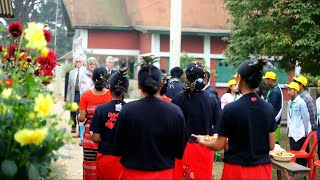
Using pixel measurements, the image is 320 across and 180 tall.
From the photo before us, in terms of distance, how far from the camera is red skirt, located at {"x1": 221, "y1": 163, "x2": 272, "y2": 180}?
4.83 meters

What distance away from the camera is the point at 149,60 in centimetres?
493

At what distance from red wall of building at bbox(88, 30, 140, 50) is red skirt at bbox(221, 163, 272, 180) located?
26.1 metres

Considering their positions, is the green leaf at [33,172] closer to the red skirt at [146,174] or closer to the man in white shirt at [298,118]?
the red skirt at [146,174]

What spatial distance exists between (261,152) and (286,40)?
10.8 m

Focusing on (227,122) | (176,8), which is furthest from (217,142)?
(176,8)

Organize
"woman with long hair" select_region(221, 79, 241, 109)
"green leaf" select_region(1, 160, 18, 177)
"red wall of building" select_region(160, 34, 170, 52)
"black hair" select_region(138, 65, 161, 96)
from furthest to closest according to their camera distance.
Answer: "red wall of building" select_region(160, 34, 170, 52) → "woman with long hair" select_region(221, 79, 241, 109) → "black hair" select_region(138, 65, 161, 96) → "green leaf" select_region(1, 160, 18, 177)

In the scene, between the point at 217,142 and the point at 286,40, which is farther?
the point at 286,40

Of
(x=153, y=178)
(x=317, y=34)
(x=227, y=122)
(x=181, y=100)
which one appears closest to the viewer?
(x=153, y=178)

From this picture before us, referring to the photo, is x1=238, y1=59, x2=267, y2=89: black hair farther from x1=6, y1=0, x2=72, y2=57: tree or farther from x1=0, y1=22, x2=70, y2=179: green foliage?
x1=6, y1=0, x2=72, y2=57: tree

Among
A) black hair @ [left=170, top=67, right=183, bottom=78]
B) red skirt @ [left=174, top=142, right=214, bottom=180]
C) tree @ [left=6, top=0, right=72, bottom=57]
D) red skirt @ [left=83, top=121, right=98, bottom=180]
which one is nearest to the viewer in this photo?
red skirt @ [left=174, top=142, right=214, bottom=180]

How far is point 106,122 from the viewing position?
5.74m

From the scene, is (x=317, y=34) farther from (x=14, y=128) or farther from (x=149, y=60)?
(x=14, y=128)

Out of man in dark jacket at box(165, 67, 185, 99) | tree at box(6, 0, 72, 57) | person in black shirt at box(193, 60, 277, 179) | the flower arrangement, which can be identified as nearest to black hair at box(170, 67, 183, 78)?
man in dark jacket at box(165, 67, 185, 99)

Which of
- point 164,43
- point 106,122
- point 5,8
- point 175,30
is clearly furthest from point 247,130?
point 164,43
